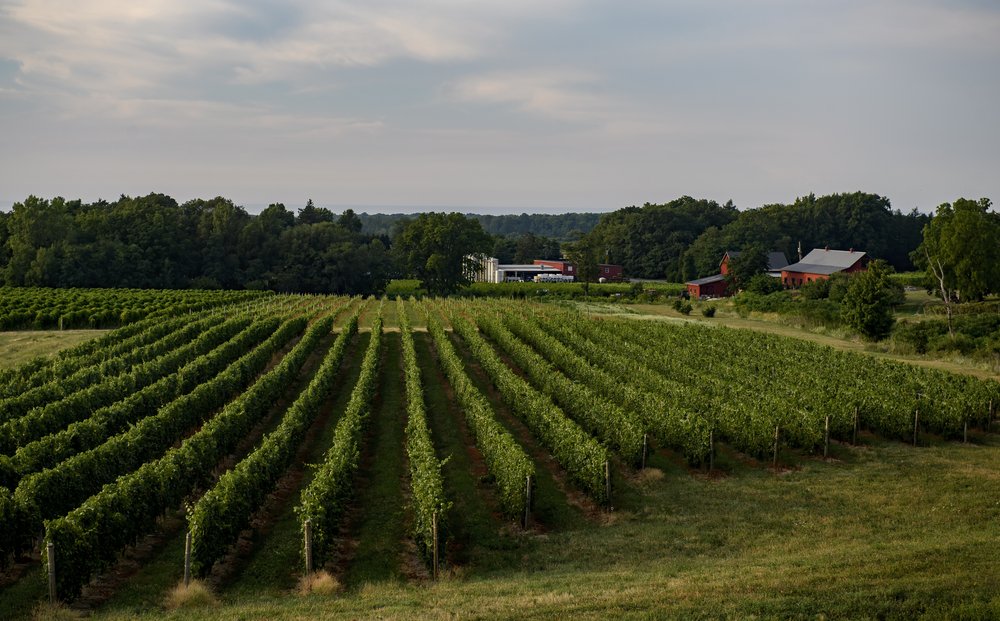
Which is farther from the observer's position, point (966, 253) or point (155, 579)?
point (966, 253)

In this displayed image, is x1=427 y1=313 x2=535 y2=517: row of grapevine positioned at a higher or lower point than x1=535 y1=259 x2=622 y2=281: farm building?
lower

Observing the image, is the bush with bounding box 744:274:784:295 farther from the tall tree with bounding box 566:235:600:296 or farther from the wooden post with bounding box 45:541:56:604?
the wooden post with bounding box 45:541:56:604

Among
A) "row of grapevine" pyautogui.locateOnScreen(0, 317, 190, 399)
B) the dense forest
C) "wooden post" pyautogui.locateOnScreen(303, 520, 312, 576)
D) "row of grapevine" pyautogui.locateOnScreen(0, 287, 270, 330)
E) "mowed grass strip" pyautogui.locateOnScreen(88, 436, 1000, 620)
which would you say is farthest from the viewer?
the dense forest

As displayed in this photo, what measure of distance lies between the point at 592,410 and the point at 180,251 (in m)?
91.8

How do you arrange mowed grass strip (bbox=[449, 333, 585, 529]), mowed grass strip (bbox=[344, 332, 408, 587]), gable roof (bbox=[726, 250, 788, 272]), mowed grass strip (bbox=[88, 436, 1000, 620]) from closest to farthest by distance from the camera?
mowed grass strip (bbox=[88, 436, 1000, 620]) → mowed grass strip (bbox=[344, 332, 408, 587]) → mowed grass strip (bbox=[449, 333, 585, 529]) → gable roof (bbox=[726, 250, 788, 272])

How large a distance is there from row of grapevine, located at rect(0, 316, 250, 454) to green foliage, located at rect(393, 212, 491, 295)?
68000 mm

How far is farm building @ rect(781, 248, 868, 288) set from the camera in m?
101

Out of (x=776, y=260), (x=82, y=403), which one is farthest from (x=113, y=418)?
(x=776, y=260)

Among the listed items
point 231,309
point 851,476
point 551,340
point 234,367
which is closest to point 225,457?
point 234,367

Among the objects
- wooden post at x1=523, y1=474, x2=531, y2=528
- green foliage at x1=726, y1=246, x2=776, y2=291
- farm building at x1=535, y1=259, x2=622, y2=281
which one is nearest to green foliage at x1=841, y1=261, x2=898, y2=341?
wooden post at x1=523, y1=474, x2=531, y2=528

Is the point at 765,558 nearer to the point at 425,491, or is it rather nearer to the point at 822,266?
the point at 425,491

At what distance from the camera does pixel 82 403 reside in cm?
2880

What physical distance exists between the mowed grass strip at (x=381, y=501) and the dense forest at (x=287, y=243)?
7617 centimetres

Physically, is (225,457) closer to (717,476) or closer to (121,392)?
(121,392)
